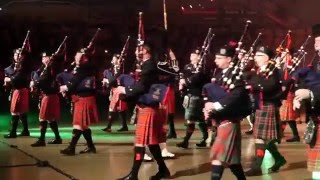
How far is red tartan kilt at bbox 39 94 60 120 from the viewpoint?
8.59 m

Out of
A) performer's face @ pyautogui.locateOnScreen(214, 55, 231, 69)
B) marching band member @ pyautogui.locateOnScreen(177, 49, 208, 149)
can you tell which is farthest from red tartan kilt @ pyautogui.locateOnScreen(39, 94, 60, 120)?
performer's face @ pyautogui.locateOnScreen(214, 55, 231, 69)

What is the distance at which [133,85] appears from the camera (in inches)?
227

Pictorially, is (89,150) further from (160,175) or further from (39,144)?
(160,175)

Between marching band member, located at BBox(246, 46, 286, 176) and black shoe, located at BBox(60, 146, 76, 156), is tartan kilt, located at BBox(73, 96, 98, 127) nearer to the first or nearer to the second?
black shoe, located at BBox(60, 146, 76, 156)

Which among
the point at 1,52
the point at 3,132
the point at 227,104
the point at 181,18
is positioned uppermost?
the point at 181,18

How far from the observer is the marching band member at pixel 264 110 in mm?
6230

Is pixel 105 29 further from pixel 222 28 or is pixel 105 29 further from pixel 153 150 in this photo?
pixel 153 150

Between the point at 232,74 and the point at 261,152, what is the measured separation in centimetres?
166

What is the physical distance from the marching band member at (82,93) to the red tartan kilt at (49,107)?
1006 millimetres

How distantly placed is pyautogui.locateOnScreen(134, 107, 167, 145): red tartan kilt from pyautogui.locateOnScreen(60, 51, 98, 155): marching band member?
185 centimetres

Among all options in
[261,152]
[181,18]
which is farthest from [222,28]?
[261,152]

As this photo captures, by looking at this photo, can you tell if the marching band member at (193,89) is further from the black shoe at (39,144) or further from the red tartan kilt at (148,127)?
the black shoe at (39,144)

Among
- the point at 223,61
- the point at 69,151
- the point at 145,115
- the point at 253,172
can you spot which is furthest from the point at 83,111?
the point at 223,61

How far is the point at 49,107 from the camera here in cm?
861
